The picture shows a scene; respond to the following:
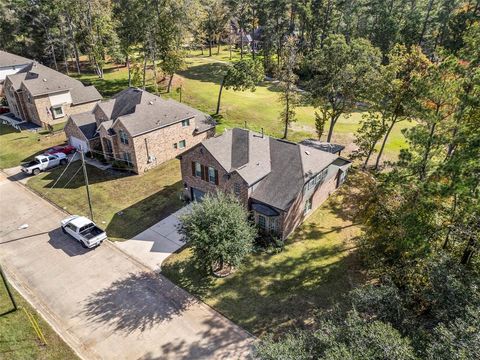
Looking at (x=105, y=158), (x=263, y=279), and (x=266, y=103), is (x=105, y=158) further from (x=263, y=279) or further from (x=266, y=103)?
(x=266, y=103)

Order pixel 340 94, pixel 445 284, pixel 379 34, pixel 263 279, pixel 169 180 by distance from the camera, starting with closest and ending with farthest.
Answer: pixel 445 284 → pixel 263 279 → pixel 169 180 → pixel 340 94 → pixel 379 34

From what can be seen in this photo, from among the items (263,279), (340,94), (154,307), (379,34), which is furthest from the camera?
(379,34)

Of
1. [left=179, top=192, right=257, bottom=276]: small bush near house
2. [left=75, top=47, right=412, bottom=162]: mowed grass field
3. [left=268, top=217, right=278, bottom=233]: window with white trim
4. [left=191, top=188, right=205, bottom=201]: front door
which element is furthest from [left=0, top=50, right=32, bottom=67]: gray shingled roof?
[left=268, top=217, right=278, bottom=233]: window with white trim

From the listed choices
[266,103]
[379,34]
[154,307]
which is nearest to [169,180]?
[154,307]

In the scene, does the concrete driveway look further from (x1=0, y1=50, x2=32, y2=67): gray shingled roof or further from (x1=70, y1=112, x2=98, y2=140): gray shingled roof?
(x1=0, y1=50, x2=32, y2=67): gray shingled roof

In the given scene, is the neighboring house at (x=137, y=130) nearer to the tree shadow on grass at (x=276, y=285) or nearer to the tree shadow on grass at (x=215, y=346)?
the tree shadow on grass at (x=276, y=285)

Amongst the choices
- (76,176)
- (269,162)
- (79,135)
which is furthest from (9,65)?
(269,162)
